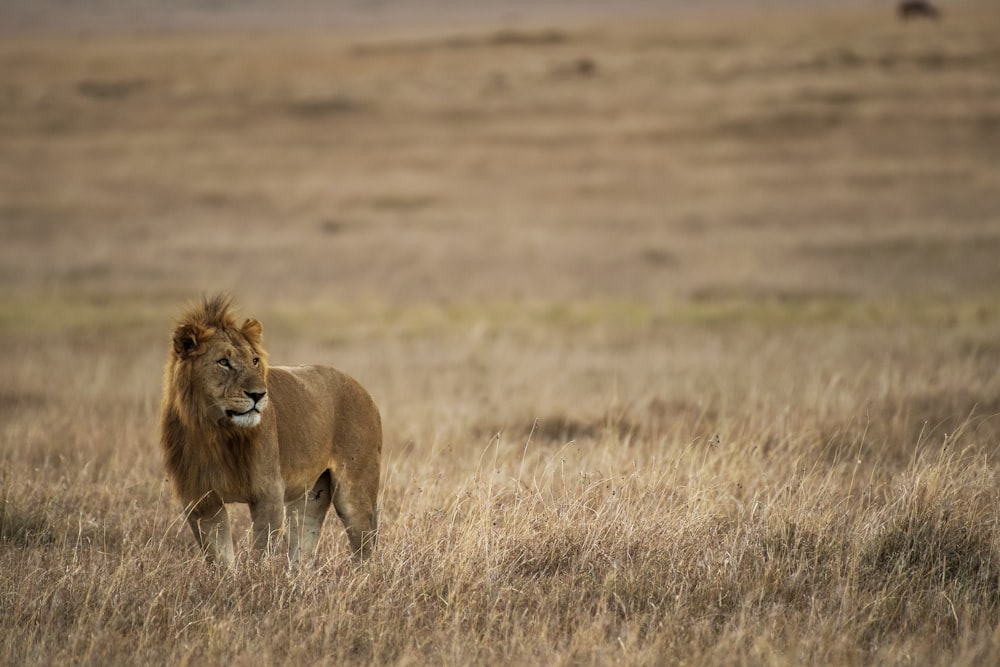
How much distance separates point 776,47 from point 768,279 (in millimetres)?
30336

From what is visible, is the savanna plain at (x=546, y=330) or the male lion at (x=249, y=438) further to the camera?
the male lion at (x=249, y=438)

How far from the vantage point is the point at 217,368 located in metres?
5.62

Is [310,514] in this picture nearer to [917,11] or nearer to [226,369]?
[226,369]

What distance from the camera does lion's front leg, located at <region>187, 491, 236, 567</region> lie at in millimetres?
5629

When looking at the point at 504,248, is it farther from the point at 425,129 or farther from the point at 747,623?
the point at 747,623

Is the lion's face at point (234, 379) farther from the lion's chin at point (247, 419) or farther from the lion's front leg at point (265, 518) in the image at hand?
the lion's front leg at point (265, 518)

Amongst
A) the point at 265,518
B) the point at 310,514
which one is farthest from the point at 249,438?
the point at 310,514

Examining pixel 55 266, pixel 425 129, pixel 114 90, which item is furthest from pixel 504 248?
pixel 114 90

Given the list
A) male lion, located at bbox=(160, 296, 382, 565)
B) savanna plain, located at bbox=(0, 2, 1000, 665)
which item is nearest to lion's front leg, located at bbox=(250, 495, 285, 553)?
male lion, located at bbox=(160, 296, 382, 565)

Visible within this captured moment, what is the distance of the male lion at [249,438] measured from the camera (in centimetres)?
559

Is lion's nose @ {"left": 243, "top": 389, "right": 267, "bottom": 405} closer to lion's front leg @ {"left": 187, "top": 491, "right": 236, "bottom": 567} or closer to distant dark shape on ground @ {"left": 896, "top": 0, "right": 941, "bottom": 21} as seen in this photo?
lion's front leg @ {"left": 187, "top": 491, "right": 236, "bottom": 567}

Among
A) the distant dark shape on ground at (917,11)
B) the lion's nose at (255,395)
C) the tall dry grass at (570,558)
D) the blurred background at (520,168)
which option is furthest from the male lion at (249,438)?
the distant dark shape on ground at (917,11)

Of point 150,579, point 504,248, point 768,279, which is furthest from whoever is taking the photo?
point 504,248

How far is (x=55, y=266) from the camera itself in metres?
24.7
